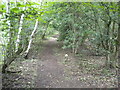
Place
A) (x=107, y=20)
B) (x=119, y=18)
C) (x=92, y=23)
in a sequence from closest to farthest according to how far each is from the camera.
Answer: (x=119, y=18), (x=107, y=20), (x=92, y=23)

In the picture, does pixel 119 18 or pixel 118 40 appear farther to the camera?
pixel 118 40

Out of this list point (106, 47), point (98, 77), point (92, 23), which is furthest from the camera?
point (92, 23)

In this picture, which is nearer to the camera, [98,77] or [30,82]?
[30,82]

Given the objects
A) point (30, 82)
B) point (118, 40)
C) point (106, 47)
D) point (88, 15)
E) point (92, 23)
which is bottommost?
point (30, 82)

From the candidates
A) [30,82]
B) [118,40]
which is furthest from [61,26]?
[30,82]

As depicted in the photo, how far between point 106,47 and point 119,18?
2110 millimetres

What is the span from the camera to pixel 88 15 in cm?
791

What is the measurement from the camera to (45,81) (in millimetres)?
6047

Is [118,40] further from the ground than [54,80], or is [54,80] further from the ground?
[118,40]

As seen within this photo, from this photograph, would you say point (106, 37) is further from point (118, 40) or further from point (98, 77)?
point (98, 77)

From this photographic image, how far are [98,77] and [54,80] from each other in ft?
7.37

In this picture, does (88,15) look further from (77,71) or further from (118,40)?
(77,71)

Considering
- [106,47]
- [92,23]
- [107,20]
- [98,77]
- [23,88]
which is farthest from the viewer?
[92,23]

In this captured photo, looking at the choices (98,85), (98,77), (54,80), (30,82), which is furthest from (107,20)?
(30,82)
